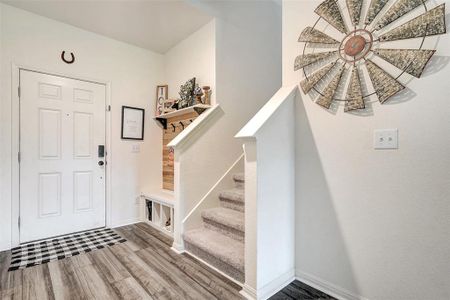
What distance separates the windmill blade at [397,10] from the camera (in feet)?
4.29

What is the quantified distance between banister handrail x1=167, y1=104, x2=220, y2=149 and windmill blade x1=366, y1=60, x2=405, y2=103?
1568mm

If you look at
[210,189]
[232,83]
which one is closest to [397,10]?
[232,83]

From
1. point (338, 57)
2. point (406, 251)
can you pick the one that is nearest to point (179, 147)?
point (338, 57)

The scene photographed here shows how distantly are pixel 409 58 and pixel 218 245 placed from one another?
6.40 feet

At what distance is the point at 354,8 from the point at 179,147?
1.85 meters

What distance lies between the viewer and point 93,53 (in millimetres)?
2949

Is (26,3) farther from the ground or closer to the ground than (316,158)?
farther from the ground

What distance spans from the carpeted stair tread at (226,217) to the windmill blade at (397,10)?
181 centimetres

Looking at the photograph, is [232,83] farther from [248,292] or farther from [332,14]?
[248,292]

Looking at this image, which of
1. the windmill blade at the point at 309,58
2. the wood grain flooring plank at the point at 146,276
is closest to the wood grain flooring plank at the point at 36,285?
the wood grain flooring plank at the point at 146,276

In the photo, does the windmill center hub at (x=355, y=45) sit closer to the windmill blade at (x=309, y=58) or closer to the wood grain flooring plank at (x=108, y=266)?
the windmill blade at (x=309, y=58)

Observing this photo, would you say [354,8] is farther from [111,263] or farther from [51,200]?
[51,200]

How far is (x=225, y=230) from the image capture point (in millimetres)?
2244

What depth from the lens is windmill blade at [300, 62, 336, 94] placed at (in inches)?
65.2
